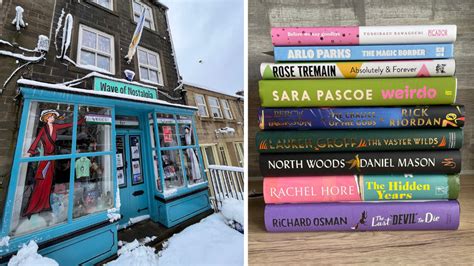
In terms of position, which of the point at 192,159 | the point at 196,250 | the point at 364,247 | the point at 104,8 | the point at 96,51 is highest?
the point at 104,8

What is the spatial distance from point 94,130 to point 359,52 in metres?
0.86

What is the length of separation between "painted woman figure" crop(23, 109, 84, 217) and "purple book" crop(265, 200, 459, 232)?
0.58 m

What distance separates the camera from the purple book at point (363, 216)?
46 centimetres

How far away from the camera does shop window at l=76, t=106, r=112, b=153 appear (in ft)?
2.66

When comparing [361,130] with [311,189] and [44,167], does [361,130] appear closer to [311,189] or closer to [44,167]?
[311,189]

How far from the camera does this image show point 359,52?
1.63 ft

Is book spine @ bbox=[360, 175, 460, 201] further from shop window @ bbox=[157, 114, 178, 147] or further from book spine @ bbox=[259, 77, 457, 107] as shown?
shop window @ bbox=[157, 114, 178, 147]

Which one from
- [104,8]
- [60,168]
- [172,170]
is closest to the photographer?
[60,168]

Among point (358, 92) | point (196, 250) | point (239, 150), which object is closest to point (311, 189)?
point (358, 92)

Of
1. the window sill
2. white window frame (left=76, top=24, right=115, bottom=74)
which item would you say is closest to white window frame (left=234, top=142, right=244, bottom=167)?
white window frame (left=76, top=24, right=115, bottom=74)

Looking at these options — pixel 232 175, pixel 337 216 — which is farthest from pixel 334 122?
pixel 232 175

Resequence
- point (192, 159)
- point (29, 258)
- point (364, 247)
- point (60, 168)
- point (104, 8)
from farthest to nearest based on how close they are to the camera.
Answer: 1. point (192, 159)
2. point (104, 8)
3. point (60, 168)
4. point (29, 258)
5. point (364, 247)

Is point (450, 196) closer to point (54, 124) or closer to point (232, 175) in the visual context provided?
point (232, 175)

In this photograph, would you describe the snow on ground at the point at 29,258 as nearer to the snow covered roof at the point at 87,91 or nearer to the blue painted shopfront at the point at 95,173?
the blue painted shopfront at the point at 95,173
